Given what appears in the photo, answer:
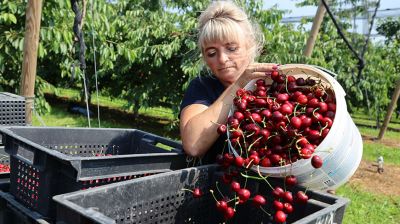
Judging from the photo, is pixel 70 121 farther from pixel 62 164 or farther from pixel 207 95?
pixel 62 164

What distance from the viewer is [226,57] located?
1707 millimetres

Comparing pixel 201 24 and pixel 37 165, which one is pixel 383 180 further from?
pixel 37 165

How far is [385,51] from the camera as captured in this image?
54.9 feet

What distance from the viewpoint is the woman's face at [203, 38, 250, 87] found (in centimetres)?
171

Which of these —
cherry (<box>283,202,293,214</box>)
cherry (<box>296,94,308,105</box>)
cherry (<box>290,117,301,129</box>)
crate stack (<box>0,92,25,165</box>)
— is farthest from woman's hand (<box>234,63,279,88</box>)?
crate stack (<box>0,92,25,165</box>)

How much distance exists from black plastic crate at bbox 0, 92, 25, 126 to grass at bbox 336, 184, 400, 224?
103 inches

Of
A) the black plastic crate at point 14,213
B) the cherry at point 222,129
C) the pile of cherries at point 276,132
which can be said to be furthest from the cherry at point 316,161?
the black plastic crate at point 14,213

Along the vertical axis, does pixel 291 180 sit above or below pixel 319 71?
below

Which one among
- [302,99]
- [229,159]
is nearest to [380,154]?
[302,99]

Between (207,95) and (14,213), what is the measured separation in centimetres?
86

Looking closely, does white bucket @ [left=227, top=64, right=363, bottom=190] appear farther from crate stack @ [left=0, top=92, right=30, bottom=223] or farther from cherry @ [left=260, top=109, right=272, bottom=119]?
crate stack @ [left=0, top=92, right=30, bottom=223]

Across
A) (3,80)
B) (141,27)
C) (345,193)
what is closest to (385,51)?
(141,27)

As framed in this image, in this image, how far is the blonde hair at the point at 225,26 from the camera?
1.69 meters

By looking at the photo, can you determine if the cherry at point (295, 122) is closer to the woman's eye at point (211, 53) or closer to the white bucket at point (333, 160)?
the white bucket at point (333, 160)
